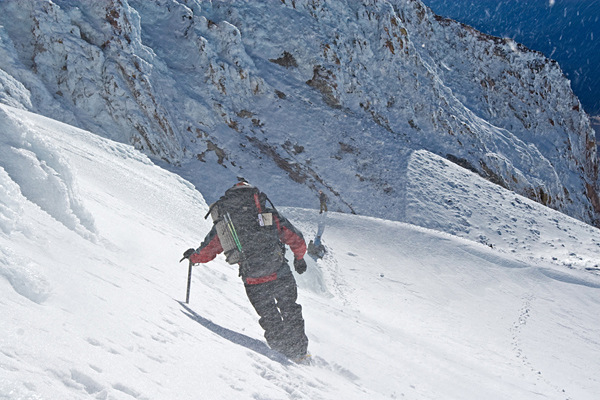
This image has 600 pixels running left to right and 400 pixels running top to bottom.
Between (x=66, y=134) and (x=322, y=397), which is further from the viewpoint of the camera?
(x=66, y=134)

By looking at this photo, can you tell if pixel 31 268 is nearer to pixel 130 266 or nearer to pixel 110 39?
pixel 130 266

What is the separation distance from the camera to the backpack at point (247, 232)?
4.77m

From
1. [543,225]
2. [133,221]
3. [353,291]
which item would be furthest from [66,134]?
[543,225]

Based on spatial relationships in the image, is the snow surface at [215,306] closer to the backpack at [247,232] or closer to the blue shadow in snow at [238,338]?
the blue shadow in snow at [238,338]

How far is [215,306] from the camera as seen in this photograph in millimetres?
5387

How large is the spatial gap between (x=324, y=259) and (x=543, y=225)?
57.9ft

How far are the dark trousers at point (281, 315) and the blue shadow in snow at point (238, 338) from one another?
14 cm

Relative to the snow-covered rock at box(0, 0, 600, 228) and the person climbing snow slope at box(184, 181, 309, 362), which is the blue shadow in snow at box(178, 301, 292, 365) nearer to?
the person climbing snow slope at box(184, 181, 309, 362)

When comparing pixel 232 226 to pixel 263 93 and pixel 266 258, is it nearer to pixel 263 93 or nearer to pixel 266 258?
pixel 266 258

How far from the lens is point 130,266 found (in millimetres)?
4656

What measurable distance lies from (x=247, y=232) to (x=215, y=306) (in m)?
1.33

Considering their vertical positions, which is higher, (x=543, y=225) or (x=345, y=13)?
(x=345, y=13)

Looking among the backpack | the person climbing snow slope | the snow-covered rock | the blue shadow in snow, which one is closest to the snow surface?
the blue shadow in snow

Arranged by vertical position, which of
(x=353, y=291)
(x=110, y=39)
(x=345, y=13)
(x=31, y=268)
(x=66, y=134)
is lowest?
(x=353, y=291)
